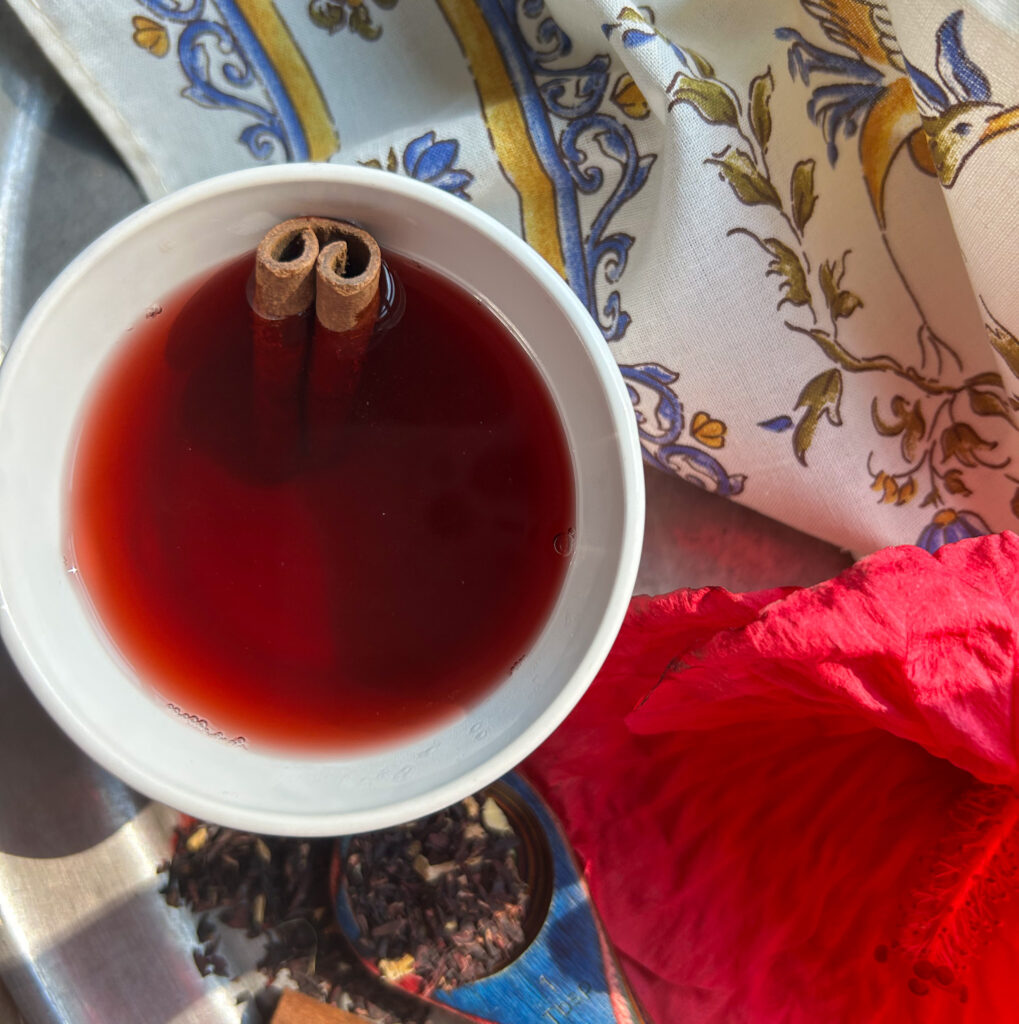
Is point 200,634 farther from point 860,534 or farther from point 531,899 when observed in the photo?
point 860,534

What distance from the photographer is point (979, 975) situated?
0.54 metres

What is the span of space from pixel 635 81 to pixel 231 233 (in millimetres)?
264

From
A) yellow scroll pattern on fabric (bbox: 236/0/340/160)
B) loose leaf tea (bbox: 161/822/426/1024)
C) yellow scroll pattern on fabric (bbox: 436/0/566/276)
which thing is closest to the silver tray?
loose leaf tea (bbox: 161/822/426/1024)

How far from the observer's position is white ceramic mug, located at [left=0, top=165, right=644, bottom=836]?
1.33 feet

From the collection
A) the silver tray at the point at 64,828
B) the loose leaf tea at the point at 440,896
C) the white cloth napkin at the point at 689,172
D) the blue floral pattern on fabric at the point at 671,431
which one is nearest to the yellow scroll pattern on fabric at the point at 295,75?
the white cloth napkin at the point at 689,172

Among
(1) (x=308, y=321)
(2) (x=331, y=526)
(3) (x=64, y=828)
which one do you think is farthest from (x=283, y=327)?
(3) (x=64, y=828)

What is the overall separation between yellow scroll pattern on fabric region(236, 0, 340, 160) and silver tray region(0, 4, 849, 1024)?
0.42ft

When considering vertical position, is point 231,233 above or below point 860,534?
above

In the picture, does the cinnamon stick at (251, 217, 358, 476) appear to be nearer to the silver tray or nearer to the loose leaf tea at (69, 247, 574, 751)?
the loose leaf tea at (69, 247, 574, 751)

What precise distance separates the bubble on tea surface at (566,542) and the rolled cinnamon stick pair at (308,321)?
0.15 meters

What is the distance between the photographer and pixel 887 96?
1.70 ft

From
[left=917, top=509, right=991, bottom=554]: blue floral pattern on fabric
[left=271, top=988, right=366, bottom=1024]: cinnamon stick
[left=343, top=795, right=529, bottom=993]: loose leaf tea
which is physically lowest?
[left=271, top=988, right=366, bottom=1024]: cinnamon stick

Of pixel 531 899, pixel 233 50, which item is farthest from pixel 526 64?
Result: pixel 531 899

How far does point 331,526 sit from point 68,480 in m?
0.15
